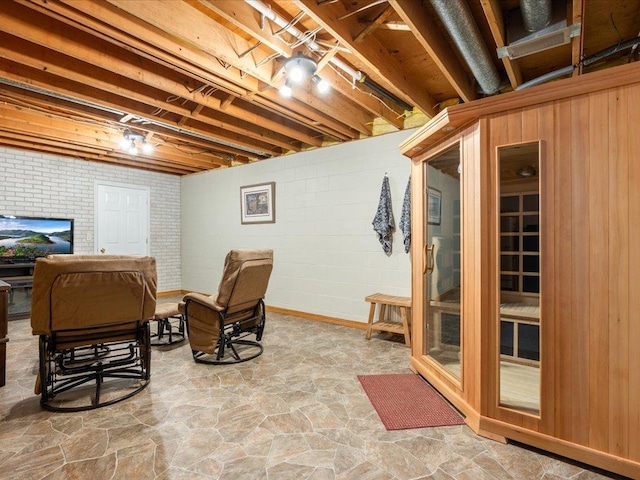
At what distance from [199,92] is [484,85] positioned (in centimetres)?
273

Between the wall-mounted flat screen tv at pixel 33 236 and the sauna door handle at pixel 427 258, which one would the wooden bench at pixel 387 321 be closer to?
the sauna door handle at pixel 427 258

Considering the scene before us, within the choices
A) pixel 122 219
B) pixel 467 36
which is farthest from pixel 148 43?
pixel 122 219

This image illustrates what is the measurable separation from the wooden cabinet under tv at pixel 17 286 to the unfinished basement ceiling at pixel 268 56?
79.9 inches

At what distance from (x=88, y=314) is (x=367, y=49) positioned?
2.81 meters

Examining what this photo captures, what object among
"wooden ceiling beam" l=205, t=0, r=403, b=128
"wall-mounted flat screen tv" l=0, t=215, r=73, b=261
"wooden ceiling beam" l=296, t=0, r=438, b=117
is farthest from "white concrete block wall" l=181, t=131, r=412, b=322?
"wall-mounted flat screen tv" l=0, t=215, r=73, b=261

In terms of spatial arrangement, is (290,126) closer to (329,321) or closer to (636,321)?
(329,321)

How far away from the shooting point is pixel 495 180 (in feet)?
6.44

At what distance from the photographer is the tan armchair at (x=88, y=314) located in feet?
6.93

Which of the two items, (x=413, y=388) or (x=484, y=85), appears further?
(x=484, y=85)

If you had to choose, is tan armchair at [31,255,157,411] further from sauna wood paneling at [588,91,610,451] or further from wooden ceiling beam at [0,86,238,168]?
sauna wood paneling at [588,91,610,451]

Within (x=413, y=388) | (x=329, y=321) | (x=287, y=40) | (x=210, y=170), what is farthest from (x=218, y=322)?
(x=210, y=170)

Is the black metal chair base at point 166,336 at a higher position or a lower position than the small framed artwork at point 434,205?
lower

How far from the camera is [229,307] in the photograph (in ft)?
9.81

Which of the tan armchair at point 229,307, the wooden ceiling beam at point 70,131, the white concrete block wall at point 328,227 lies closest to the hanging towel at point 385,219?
the white concrete block wall at point 328,227
